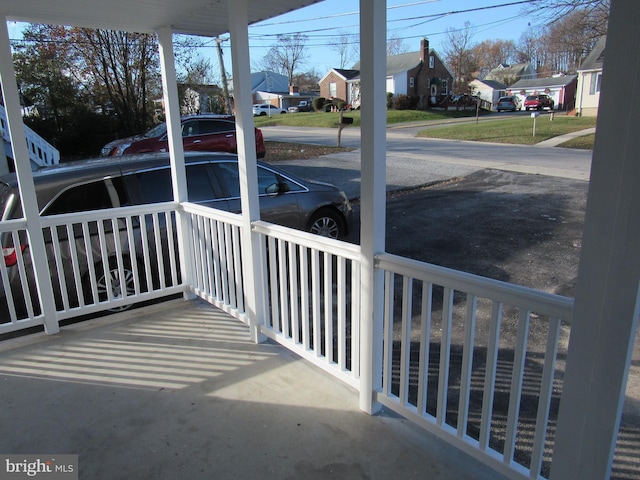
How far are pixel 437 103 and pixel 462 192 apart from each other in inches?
1391

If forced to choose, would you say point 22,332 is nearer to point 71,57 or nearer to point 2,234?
point 2,234

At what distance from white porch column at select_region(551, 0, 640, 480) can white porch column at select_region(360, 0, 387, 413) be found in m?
1.04

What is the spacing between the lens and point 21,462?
2334mm

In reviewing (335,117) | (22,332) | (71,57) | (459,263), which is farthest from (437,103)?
(22,332)

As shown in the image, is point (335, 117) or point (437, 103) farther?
point (437, 103)

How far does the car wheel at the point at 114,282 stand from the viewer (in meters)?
3.92

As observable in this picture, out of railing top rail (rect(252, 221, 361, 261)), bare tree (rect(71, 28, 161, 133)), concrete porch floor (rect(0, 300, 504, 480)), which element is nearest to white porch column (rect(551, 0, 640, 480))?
concrete porch floor (rect(0, 300, 504, 480))

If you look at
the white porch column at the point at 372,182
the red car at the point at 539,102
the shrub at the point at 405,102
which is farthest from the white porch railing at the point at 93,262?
the red car at the point at 539,102

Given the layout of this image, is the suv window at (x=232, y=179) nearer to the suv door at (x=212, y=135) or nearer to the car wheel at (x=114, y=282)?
the car wheel at (x=114, y=282)

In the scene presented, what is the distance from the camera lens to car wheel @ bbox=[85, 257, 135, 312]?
12.9ft

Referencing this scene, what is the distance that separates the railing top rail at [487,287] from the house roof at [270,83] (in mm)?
63487

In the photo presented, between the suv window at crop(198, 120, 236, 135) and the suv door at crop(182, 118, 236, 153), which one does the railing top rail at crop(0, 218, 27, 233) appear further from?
the suv window at crop(198, 120, 236, 135)

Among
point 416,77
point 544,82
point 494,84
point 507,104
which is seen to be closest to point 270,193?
point 416,77

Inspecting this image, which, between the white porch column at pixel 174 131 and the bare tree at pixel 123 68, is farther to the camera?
the bare tree at pixel 123 68
